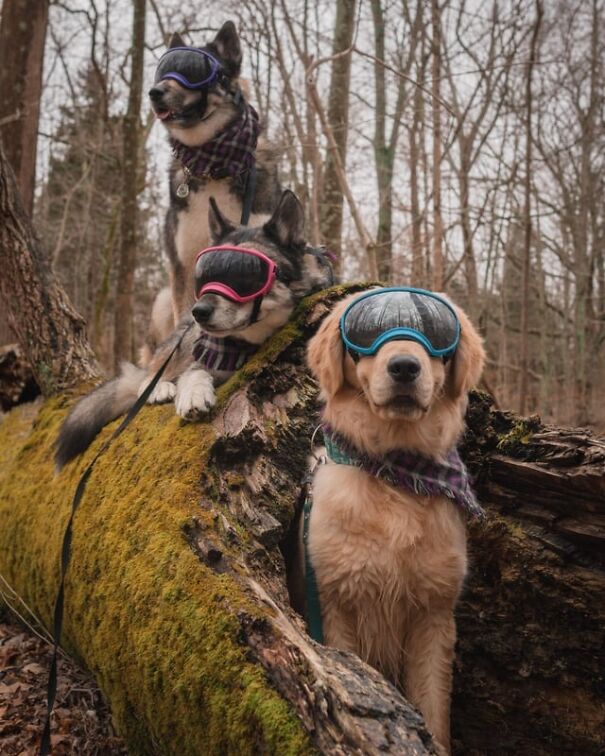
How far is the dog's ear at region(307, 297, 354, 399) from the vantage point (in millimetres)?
2754

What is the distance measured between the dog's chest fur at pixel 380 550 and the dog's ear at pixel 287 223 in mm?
1529

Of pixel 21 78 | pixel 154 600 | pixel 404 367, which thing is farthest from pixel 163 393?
pixel 21 78

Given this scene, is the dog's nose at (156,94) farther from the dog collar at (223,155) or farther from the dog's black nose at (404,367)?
the dog's black nose at (404,367)

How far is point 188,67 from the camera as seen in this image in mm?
4453

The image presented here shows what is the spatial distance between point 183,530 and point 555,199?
20.3m

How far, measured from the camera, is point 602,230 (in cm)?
1870

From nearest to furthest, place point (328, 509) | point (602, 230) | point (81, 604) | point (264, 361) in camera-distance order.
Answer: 1. point (328, 509)
2. point (81, 604)
3. point (264, 361)
4. point (602, 230)

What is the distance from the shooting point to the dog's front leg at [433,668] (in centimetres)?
278

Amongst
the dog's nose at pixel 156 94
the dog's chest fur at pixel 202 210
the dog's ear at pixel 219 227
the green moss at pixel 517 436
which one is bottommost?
the green moss at pixel 517 436

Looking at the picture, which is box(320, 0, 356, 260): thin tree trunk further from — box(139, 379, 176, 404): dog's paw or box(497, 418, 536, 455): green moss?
box(497, 418, 536, 455): green moss

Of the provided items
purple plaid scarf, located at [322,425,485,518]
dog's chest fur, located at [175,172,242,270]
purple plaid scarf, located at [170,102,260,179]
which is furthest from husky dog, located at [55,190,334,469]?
purple plaid scarf, located at [170,102,260,179]

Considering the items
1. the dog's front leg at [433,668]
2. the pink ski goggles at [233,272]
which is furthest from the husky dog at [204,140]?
the dog's front leg at [433,668]

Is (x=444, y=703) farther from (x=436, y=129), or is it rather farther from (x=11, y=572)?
(x=436, y=129)

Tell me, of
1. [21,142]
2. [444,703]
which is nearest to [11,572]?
[444,703]
